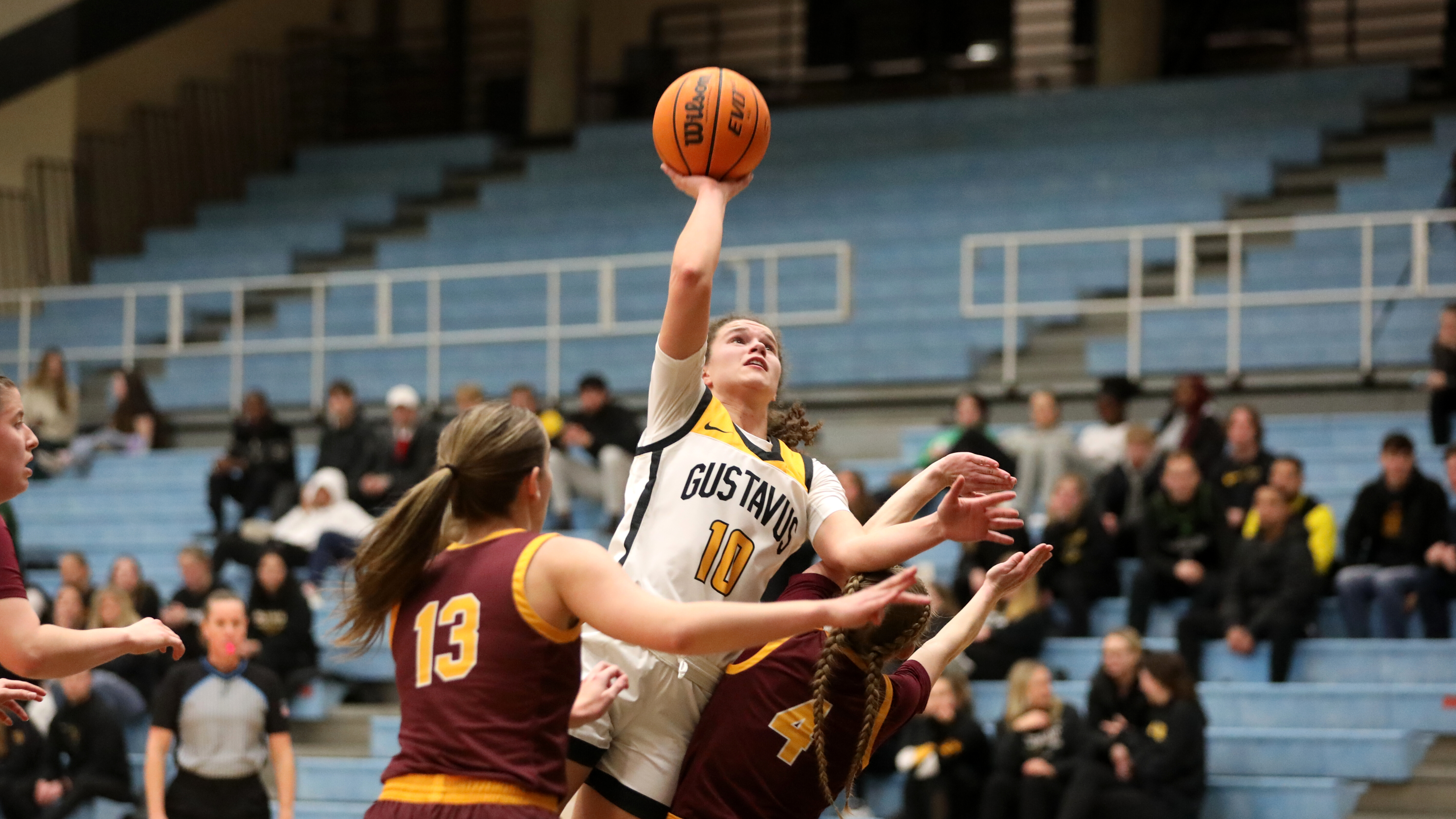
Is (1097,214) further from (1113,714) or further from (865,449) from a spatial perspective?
(1113,714)

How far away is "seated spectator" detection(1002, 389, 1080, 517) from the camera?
1030 centimetres

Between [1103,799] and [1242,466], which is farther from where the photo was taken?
[1242,466]

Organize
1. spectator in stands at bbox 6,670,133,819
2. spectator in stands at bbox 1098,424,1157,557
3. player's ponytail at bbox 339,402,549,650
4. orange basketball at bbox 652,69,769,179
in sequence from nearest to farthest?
player's ponytail at bbox 339,402,549,650, orange basketball at bbox 652,69,769,179, spectator in stands at bbox 6,670,133,819, spectator in stands at bbox 1098,424,1157,557

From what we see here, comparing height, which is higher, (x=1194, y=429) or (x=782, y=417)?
(x=782, y=417)

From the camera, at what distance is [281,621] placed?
10.0m

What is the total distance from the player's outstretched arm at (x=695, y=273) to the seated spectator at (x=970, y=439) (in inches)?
233

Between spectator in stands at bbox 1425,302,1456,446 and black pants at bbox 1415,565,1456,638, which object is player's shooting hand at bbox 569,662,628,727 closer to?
black pants at bbox 1415,565,1456,638

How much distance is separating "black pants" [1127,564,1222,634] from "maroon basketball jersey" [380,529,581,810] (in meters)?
6.42

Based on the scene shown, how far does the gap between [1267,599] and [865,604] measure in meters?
6.41

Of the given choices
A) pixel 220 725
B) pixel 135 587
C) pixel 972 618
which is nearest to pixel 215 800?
pixel 220 725

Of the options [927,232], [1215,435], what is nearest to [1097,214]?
[927,232]

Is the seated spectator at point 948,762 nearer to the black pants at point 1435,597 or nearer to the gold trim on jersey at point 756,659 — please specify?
the black pants at point 1435,597

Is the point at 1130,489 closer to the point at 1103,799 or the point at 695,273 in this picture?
the point at 1103,799

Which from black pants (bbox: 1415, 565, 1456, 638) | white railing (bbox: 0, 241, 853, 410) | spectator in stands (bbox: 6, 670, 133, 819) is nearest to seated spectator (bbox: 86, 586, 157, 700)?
spectator in stands (bbox: 6, 670, 133, 819)
